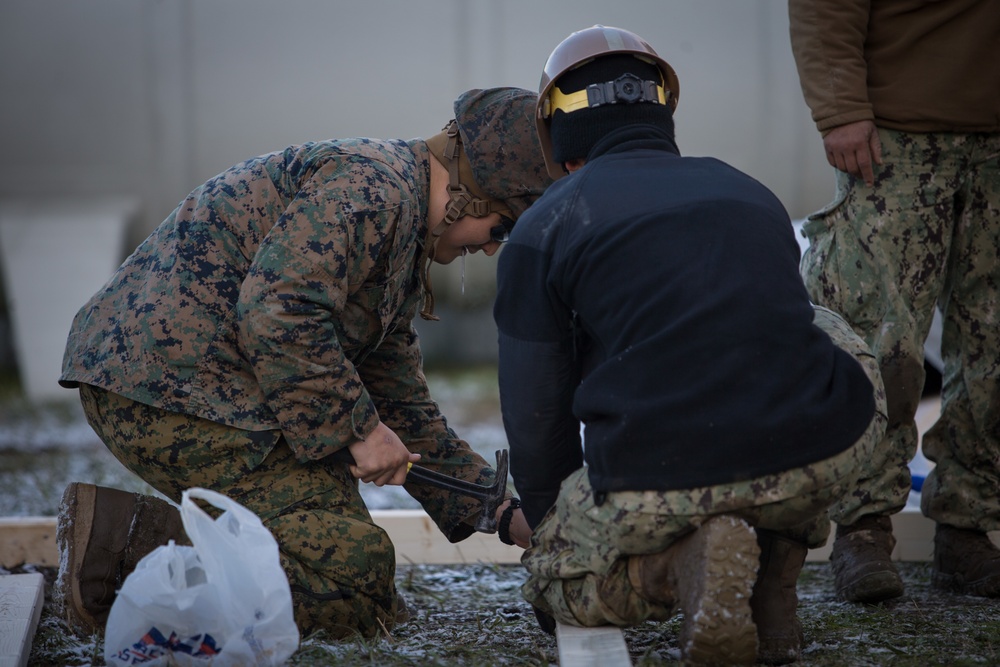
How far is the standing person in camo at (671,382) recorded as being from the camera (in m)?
1.88

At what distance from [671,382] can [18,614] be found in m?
1.59

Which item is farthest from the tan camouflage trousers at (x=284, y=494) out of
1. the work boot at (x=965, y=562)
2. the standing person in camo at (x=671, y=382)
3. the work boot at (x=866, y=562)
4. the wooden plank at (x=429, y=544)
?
the work boot at (x=965, y=562)

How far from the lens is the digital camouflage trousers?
2375mm

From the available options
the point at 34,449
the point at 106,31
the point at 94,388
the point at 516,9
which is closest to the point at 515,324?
the point at 94,388

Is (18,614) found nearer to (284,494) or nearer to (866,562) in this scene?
(284,494)

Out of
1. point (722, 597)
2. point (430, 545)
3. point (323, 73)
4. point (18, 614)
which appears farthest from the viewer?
point (323, 73)

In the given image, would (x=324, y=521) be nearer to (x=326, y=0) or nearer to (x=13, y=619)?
(x=13, y=619)

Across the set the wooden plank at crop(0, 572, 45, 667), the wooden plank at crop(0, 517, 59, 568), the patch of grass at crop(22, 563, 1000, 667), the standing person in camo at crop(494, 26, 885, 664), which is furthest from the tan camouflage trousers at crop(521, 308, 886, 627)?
the wooden plank at crop(0, 517, 59, 568)

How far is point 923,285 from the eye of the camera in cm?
275

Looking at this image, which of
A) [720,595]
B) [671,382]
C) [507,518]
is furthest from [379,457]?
[720,595]

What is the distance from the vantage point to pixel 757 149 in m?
7.64

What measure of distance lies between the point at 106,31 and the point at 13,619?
20.7 ft

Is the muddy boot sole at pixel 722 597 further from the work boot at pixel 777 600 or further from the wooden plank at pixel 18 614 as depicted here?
the wooden plank at pixel 18 614

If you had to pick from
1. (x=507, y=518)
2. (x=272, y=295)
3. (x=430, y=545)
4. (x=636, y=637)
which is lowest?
(x=430, y=545)
